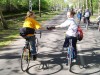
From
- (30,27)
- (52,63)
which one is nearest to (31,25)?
(30,27)

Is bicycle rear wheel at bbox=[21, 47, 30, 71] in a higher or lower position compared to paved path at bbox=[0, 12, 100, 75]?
higher

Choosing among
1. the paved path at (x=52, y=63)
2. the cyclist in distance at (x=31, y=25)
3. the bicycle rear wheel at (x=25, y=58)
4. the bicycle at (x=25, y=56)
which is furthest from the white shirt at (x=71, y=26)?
the bicycle rear wheel at (x=25, y=58)

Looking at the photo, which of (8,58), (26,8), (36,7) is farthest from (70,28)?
(36,7)

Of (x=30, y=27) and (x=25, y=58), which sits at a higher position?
(x=30, y=27)

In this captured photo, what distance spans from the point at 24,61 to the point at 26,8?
68.7m

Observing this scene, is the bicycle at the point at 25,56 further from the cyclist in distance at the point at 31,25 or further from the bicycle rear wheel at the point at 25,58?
the cyclist in distance at the point at 31,25

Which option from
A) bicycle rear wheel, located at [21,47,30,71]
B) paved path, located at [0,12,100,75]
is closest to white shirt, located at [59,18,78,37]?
paved path, located at [0,12,100,75]

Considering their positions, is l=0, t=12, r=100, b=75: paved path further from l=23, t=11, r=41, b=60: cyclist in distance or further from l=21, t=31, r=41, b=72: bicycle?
l=23, t=11, r=41, b=60: cyclist in distance

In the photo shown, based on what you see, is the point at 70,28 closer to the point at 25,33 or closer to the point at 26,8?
the point at 25,33

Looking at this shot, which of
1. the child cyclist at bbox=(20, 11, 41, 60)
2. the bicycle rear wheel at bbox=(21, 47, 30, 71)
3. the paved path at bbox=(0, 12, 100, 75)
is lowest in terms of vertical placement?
the paved path at bbox=(0, 12, 100, 75)

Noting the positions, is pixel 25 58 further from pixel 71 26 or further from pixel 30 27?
pixel 71 26

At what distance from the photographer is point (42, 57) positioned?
10.8m

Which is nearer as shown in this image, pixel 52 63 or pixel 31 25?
pixel 31 25

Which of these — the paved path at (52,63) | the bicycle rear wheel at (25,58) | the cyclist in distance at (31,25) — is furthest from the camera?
the cyclist in distance at (31,25)
